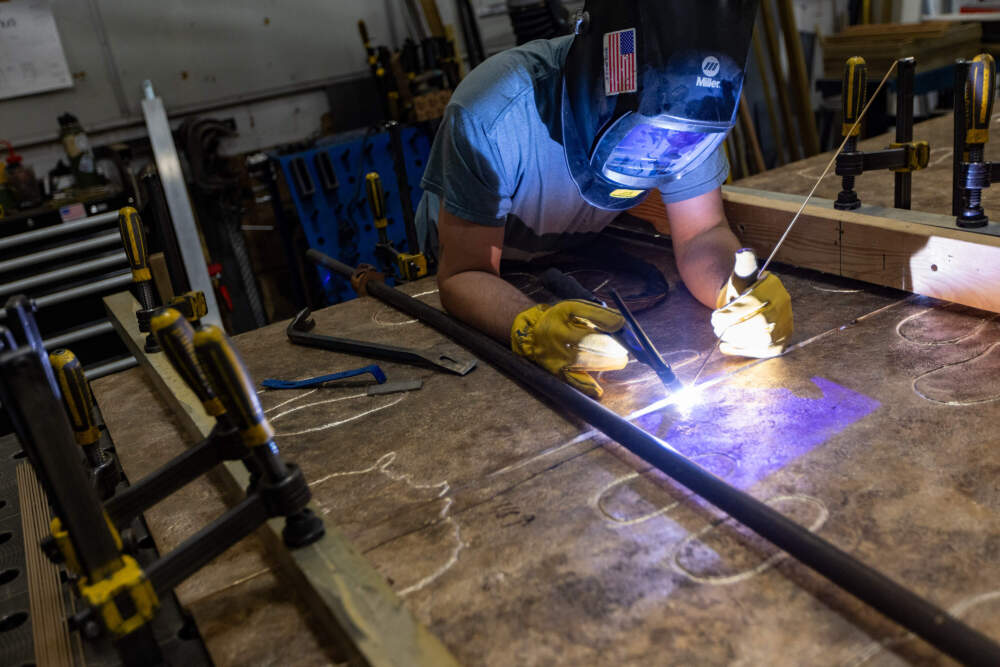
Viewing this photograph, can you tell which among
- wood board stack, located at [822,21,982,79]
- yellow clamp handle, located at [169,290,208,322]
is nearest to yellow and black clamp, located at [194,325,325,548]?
yellow clamp handle, located at [169,290,208,322]

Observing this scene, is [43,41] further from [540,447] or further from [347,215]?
[540,447]

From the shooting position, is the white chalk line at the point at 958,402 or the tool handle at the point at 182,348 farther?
the white chalk line at the point at 958,402

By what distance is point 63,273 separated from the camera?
3.48 m

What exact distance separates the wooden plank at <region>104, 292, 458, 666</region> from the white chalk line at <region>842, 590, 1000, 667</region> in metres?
0.46

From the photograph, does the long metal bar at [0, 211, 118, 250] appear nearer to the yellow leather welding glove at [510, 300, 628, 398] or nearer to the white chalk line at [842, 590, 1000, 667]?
the yellow leather welding glove at [510, 300, 628, 398]

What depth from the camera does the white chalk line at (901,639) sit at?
0.87m

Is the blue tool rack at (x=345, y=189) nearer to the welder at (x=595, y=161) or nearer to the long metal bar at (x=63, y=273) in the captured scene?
the long metal bar at (x=63, y=273)

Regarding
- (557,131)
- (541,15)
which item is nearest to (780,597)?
(557,131)

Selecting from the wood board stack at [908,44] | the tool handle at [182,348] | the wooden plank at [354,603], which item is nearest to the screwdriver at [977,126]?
the wooden plank at [354,603]

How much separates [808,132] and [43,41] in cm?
494

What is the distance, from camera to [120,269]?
3662mm

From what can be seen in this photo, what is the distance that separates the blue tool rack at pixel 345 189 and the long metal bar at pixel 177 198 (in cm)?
56

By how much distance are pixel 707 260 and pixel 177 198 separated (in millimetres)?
3182

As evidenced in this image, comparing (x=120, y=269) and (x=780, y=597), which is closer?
(x=780, y=597)
